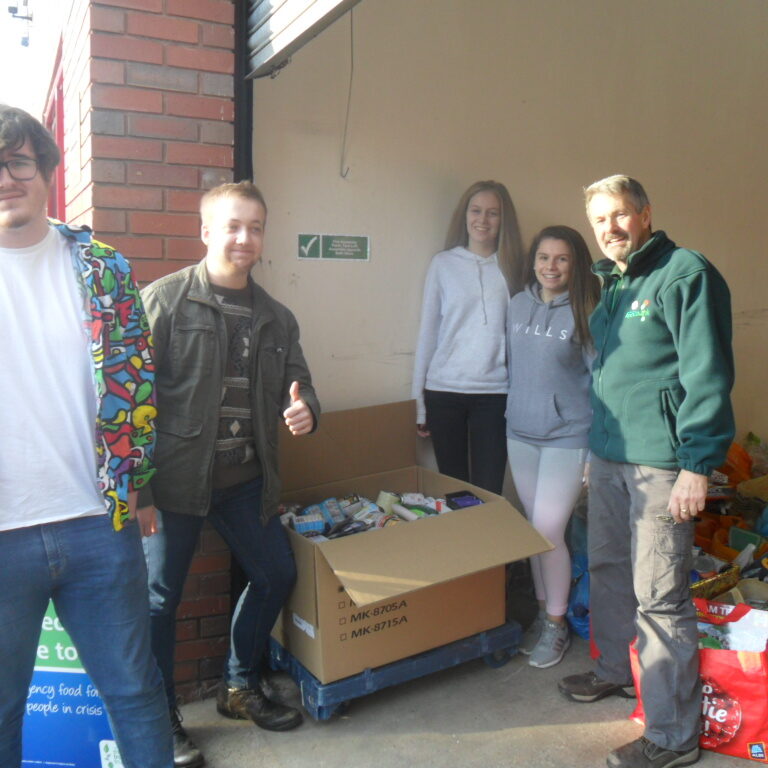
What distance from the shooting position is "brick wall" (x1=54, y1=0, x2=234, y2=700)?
8.18 ft

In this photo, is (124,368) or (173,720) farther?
(173,720)

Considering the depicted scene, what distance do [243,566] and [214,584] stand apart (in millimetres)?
297

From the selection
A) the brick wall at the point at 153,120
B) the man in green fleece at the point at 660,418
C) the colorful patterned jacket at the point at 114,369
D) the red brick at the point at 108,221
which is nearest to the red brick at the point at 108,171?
the brick wall at the point at 153,120

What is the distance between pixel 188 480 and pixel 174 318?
512mm

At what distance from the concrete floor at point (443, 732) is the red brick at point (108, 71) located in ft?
7.65

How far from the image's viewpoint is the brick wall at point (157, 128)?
8.18ft

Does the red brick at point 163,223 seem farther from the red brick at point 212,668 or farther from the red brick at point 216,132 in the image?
the red brick at point 212,668

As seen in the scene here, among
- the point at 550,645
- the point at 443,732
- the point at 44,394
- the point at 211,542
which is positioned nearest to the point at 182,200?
the point at 44,394

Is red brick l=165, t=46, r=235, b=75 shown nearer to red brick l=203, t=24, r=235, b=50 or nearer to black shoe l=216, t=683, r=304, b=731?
red brick l=203, t=24, r=235, b=50

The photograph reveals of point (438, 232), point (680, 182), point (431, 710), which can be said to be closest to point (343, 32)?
point (438, 232)

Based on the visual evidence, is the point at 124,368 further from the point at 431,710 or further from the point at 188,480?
the point at 431,710

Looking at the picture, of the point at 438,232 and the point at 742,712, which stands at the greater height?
the point at 438,232

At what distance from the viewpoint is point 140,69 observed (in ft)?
8.29

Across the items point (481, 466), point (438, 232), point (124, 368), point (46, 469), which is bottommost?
point (481, 466)
